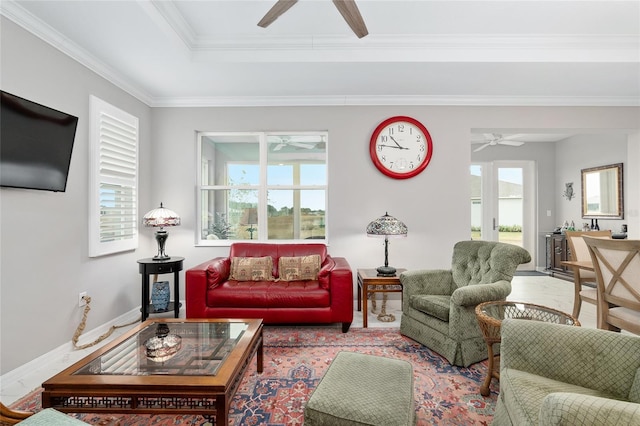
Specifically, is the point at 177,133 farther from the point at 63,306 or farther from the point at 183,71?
the point at 63,306

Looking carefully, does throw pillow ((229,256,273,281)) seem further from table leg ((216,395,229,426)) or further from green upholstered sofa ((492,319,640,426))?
green upholstered sofa ((492,319,640,426))

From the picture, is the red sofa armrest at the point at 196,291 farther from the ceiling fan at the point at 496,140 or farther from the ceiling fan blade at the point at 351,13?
the ceiling fan at the point at 496,140

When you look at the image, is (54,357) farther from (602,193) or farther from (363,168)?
(602,193)

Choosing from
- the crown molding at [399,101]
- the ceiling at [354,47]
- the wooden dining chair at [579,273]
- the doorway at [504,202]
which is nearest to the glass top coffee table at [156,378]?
the ceiling at [354,47]

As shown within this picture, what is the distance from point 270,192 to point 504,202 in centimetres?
495

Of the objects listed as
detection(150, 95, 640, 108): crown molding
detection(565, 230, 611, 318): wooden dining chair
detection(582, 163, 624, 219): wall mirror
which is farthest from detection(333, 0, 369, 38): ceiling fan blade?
detection(582, 163, 624, 219): wall mirror

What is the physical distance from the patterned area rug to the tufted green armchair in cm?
12

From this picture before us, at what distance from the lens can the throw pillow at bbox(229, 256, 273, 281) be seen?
3205 millimetres

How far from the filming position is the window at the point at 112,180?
2869mm

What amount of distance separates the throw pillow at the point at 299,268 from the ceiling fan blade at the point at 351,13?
7.23 feet

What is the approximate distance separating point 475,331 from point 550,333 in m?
0.93

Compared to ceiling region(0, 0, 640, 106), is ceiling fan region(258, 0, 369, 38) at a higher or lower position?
lower

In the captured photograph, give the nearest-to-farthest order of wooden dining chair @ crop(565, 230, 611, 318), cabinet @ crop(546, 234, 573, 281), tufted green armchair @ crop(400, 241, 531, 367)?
tufted green armchair @ crop(400, 241, 531, 367)
wooden dining chair @ crop(565, 230, 611, 318)
cabinet @ crop(546, 234, 573, 281)

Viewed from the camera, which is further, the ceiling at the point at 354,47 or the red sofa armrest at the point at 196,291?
the red sofa armrest at the point at 196,291
